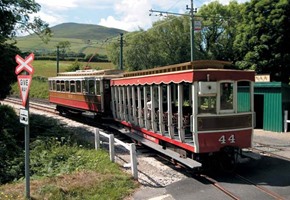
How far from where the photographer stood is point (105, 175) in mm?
9805

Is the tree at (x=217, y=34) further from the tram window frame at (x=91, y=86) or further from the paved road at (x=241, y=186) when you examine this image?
the paved road at (x=241, y=186)

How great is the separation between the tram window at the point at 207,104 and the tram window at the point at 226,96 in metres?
0.25

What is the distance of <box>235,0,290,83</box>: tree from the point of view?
25734 millimetres

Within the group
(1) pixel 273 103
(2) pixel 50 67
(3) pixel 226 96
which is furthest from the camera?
(2) pixel 50 67

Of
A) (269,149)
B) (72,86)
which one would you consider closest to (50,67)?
(72,86)

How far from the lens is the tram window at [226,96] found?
396 inches

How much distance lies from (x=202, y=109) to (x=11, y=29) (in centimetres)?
1255

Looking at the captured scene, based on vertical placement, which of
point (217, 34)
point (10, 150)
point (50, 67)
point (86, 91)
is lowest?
point (10, 150)

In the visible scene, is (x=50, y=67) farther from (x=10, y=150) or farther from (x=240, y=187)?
(x=240, y=187)

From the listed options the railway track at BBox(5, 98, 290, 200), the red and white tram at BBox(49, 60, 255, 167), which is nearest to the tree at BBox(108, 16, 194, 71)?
the red and white tram at BBox(49, 60, 255, 167)

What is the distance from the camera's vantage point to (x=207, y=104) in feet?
32.6

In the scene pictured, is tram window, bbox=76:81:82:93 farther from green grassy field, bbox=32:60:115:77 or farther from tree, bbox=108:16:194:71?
green grassy field, bbox=32:60:115:77

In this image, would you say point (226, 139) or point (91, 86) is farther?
point (91, 86)

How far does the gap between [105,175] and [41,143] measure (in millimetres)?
4999
